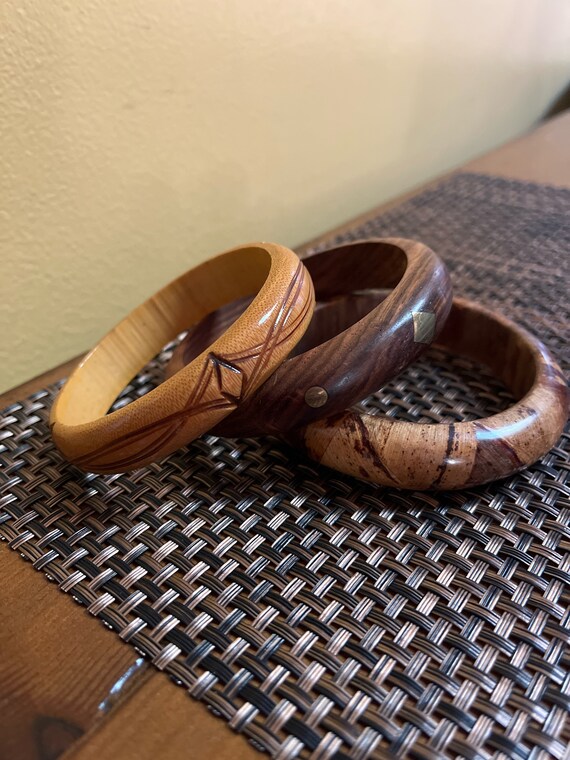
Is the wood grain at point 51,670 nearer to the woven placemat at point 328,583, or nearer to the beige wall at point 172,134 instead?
the woven placemat at point 328,583

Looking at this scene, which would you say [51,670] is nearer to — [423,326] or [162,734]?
[162,734]

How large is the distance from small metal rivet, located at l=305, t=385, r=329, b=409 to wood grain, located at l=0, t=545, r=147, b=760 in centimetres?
16

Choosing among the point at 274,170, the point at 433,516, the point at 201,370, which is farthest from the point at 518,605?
the point at 274,170

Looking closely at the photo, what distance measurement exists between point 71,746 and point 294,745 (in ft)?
0.31

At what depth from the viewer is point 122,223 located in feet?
1.94

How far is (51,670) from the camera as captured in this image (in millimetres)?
284

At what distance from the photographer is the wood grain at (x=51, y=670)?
0.26m

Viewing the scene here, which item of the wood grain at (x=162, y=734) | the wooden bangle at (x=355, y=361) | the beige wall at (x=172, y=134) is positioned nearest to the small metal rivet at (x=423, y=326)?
the wooden bangle at (x=355, y=361)

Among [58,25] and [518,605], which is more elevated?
[58,25]

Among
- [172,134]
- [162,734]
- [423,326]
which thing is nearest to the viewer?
[162,734]

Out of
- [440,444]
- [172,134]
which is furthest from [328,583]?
[172,134]

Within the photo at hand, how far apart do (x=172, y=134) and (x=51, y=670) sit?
499 mm

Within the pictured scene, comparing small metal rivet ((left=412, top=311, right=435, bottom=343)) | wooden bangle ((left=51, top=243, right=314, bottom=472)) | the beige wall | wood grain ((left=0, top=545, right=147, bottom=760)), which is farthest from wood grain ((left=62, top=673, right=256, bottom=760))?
the beige wall

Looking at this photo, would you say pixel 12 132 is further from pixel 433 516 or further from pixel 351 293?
pixel 433 516
